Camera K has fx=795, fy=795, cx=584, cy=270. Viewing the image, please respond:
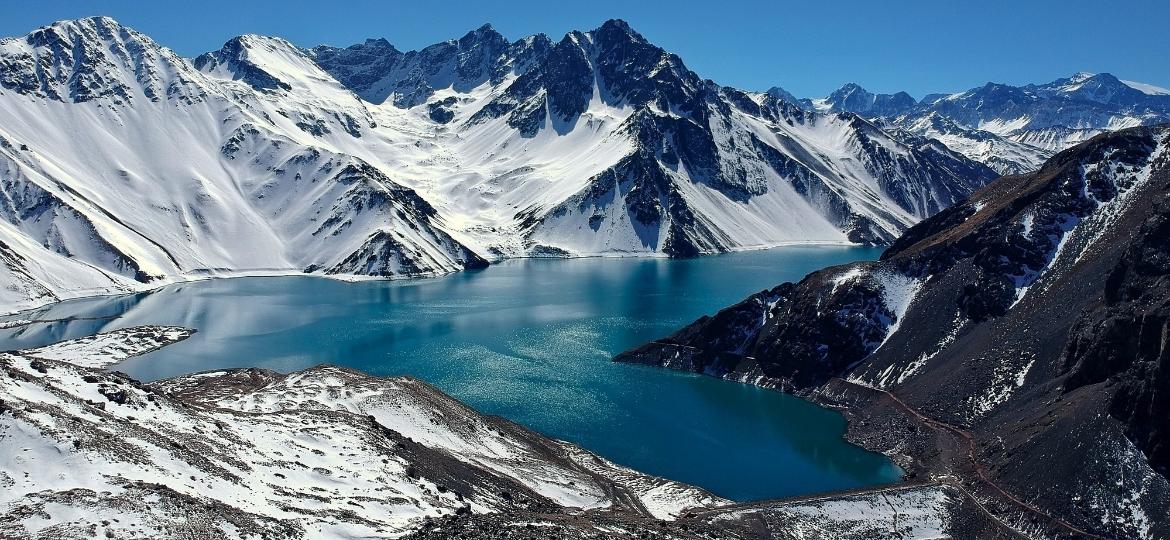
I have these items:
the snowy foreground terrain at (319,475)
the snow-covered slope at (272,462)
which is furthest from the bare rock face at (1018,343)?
the snow-covered slope at (272,462)

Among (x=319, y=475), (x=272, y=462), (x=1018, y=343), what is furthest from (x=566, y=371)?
(x=272, y=462)

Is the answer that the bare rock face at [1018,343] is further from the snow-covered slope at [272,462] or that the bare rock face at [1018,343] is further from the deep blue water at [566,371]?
the snow-covered slope at [272,462]

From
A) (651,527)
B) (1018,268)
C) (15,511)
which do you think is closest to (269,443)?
(15,511)

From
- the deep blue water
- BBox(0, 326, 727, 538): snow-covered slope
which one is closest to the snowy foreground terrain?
BBox(0, 326, 727, 538): snow-covered slope

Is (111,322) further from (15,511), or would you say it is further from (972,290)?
(972,290)

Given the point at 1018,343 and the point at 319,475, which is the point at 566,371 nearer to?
the point at 1018,343
